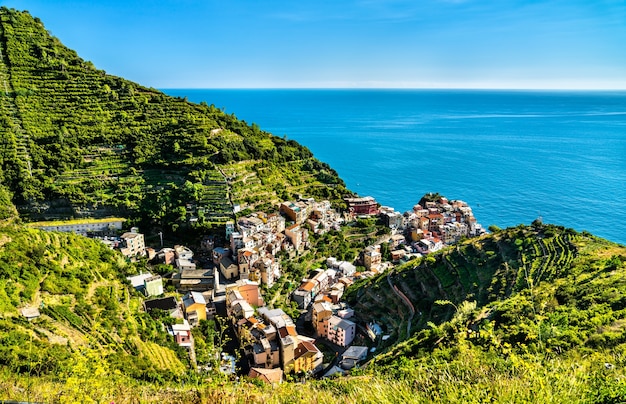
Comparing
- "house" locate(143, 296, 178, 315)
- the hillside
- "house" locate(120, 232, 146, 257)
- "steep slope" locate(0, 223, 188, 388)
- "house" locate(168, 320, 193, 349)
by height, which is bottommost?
"house" locate(168, 320, 193, 349)

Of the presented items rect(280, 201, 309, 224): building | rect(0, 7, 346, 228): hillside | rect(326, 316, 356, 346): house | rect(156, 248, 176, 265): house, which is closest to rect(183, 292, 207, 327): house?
rect(156, 248, 176, 265): house

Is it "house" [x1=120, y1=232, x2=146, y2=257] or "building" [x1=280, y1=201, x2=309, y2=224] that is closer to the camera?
"house" [x1=120, y1=232, x2=146, y2=257]

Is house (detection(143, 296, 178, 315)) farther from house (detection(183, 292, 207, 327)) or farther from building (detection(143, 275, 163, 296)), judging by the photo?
building (detection(143, 275, 163, 296))

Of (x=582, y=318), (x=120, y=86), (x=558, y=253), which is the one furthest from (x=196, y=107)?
(x=582, y=318)

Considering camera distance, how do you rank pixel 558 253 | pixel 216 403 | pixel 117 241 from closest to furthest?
pixel 216 403, pixel 558 253, pixel 117 241

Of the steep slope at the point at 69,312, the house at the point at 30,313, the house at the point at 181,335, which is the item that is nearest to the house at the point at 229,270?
the steep slope at the point at 69,312

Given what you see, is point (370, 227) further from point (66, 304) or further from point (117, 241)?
point (66, 304)

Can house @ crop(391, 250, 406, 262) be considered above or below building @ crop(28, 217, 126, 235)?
below
